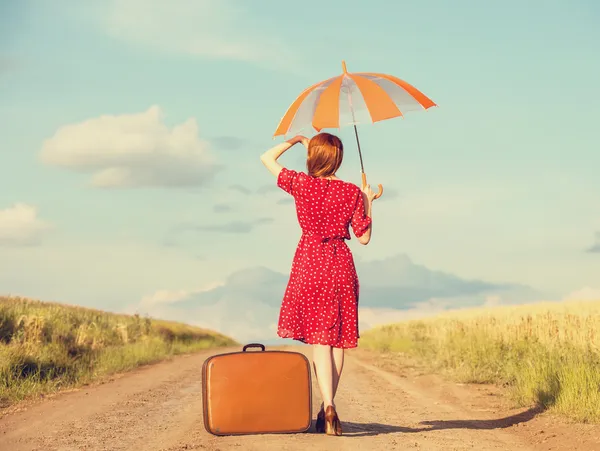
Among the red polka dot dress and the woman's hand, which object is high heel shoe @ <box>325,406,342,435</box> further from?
the woman's hand

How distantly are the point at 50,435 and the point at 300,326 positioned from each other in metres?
2.92

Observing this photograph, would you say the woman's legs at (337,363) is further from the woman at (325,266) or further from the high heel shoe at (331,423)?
the high heel shoe at (331,423)

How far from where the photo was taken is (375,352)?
23.6 meters

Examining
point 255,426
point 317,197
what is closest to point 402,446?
point 255,426

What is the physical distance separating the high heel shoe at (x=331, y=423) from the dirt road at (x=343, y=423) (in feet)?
0.25

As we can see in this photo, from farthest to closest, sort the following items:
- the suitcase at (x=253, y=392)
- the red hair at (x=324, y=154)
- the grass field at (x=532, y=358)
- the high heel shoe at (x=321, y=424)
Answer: the grass field at (x=532, y=358)
the high heel shoe at (x=321, y=424)
the red hair at (x=324, y=154)
the suitcase at (x=253, y=392)

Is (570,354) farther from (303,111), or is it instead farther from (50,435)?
(50,435)

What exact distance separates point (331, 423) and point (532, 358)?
24.3 ft

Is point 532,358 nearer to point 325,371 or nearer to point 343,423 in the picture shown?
point 343,423

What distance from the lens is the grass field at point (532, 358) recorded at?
31.6ft

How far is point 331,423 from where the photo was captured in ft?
22.6

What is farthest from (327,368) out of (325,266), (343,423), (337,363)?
(343,423)

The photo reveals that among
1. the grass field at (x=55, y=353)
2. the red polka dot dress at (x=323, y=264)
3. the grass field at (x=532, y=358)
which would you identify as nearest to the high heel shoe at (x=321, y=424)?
the red polka dot dress at (x=323, y=264)

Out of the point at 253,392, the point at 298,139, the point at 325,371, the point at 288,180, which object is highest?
the point at 298,139
